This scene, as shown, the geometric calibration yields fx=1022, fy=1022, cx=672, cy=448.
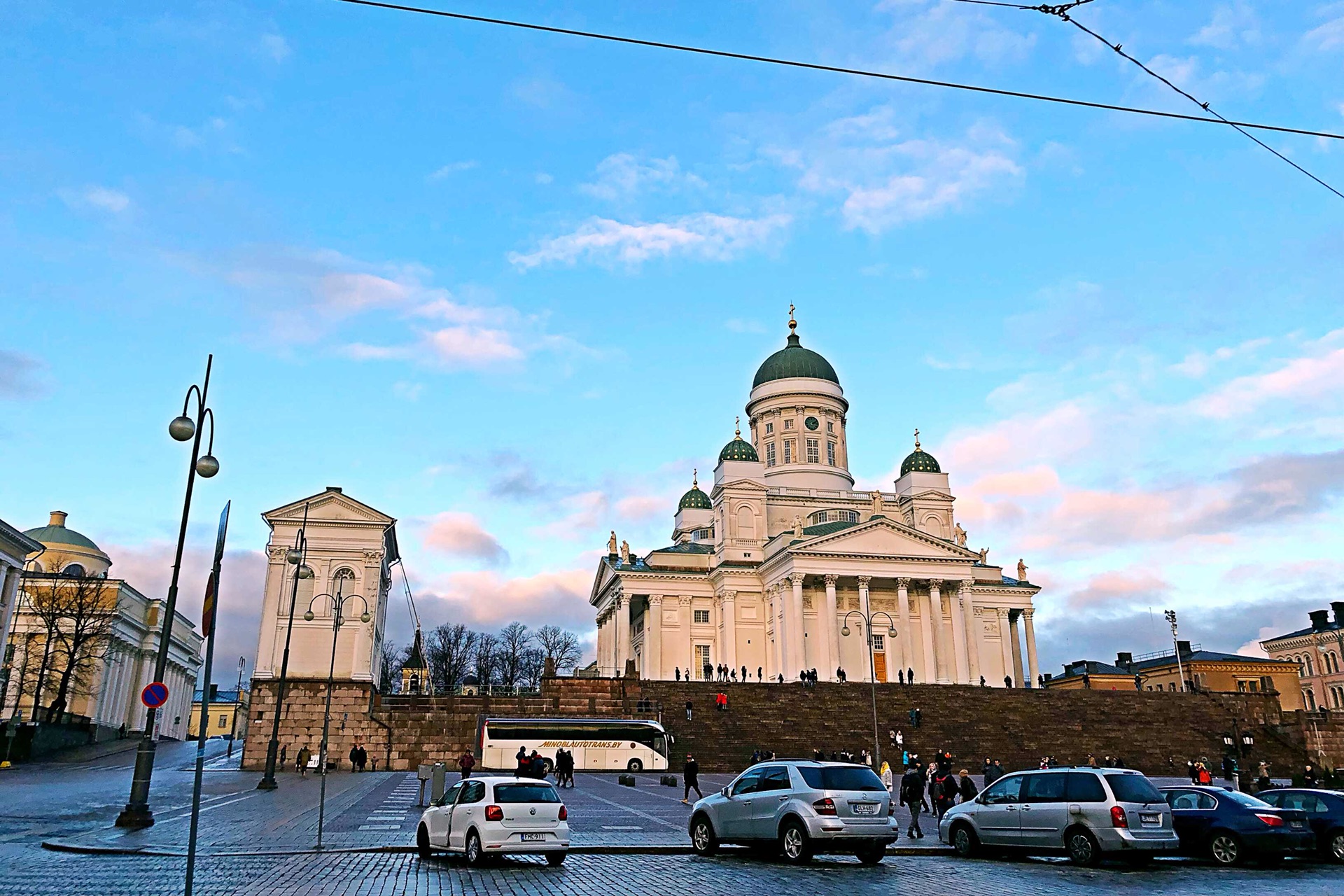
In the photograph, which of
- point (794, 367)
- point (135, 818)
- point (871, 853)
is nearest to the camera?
point (871, 853)

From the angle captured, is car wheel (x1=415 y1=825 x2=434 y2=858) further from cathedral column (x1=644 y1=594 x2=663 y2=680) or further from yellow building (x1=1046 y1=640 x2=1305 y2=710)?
yellow building (x1=1046 y1=640 x2=1305 y2=710)

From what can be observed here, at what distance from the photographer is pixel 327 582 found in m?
60.8

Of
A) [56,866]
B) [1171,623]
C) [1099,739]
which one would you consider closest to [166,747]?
[1099,739]

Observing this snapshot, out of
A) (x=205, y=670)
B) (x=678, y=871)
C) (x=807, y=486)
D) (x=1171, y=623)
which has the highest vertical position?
(x=807, y=486)

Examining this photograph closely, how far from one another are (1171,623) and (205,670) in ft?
280

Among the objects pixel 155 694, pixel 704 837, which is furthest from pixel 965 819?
pixel 155 694

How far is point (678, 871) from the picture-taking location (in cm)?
1551

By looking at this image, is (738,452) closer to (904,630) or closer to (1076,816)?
(904,630)

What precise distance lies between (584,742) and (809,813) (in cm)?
3199

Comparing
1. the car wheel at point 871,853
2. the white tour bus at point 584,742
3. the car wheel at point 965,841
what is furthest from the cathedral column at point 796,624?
the car wheel at point 871,853

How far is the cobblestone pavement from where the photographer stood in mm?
13258

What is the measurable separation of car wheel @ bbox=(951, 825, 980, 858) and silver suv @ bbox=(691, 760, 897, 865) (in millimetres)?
2344

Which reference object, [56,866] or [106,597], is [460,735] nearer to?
[56,866]

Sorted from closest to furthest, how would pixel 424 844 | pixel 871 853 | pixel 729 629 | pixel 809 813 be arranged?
pixel 809 813 → pixel 871 853 → pixel 424 844 → pixel 729 629
